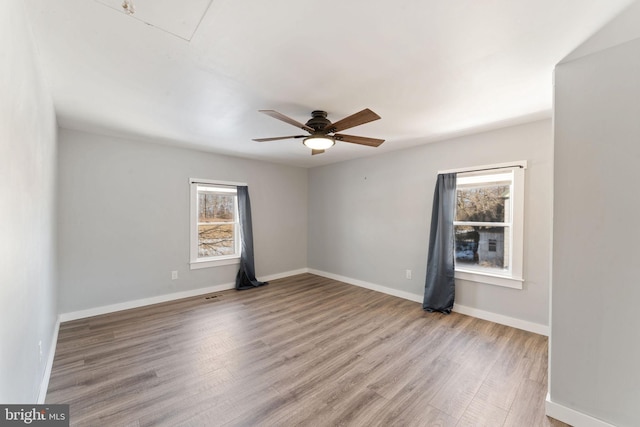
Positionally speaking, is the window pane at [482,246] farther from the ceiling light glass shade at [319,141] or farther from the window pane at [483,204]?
the ceiling light glass shade at [319,141]

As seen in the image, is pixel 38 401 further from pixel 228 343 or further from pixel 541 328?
pixel 541 328

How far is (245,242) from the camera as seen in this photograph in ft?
15.3

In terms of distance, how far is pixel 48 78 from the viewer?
1965 millimetres

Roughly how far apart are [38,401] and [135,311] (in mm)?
1852

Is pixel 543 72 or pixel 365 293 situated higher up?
pixel 543 72

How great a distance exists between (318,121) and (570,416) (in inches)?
116

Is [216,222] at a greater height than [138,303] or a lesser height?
greater

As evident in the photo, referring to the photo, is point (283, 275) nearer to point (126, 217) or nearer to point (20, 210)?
point (126, 217)

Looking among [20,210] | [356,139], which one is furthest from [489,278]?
[20,210]

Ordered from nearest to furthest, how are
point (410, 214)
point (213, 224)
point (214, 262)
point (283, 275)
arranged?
point (410, 214), point (214, 262), point (213, 224), point (283, 275)

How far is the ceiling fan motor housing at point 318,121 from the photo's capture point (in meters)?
2.55

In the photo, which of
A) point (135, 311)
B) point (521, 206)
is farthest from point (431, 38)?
point (135, 311)

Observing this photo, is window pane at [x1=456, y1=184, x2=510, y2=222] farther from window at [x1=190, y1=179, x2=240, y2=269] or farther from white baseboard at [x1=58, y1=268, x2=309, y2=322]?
white baseboard at [x1=58, y1=268, x2=309, y2=322]

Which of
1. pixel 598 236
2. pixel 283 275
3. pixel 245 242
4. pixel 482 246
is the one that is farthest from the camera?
pixel 283 275
